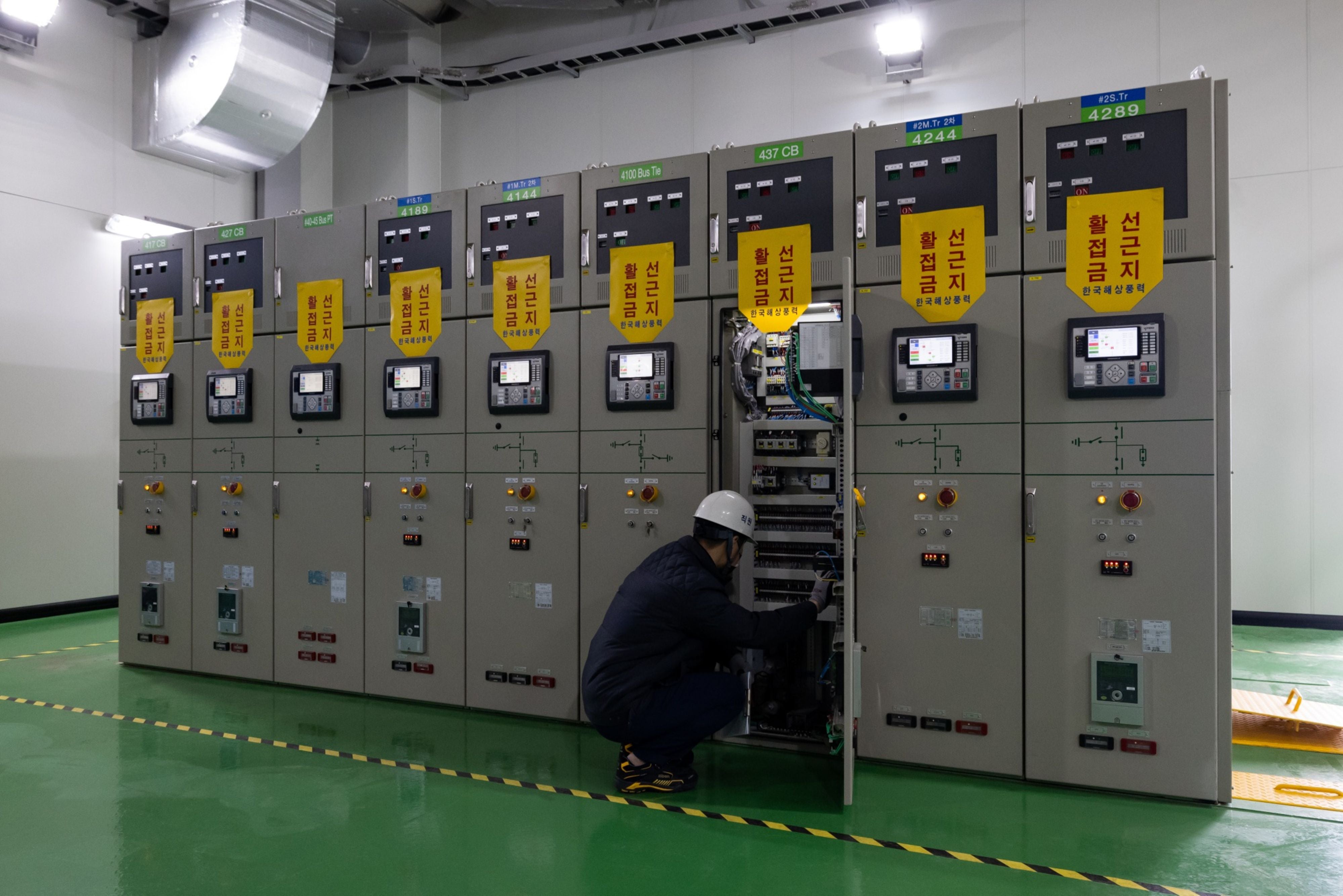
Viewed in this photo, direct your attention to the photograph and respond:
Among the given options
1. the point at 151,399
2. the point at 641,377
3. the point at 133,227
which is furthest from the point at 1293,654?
the point at 133,227

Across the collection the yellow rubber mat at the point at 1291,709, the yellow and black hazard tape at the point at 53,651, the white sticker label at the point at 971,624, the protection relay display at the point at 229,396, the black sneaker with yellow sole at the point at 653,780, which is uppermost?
the protection relay display at the point at 229,396

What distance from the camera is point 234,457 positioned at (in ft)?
20.9

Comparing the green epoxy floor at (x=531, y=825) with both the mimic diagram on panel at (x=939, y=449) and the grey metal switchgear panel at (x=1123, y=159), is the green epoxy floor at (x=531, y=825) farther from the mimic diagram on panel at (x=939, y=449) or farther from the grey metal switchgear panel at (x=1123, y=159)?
the grey metal switchgear panel at (x=1123, y=159)

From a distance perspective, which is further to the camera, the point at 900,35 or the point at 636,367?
the point at 900,35

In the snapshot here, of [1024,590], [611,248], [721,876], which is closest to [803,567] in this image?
[1024,590]

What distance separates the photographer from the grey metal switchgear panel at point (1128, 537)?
3943 mm

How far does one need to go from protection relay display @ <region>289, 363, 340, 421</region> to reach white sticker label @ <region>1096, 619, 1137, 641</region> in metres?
4.74

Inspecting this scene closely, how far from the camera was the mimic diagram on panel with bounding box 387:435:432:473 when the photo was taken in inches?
223

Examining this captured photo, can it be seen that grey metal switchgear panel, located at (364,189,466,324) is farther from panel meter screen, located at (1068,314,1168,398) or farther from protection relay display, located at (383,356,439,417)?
panel meter screen, located at (1068,314,1168,398)

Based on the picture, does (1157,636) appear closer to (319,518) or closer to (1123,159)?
(1123,159)

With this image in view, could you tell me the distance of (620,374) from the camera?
5023mm

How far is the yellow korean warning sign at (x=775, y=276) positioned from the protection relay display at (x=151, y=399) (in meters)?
4.58

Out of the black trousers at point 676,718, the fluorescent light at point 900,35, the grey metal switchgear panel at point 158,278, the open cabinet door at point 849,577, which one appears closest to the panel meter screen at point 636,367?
the open cabinet door at point 849,577

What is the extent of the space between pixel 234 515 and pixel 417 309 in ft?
7.04
